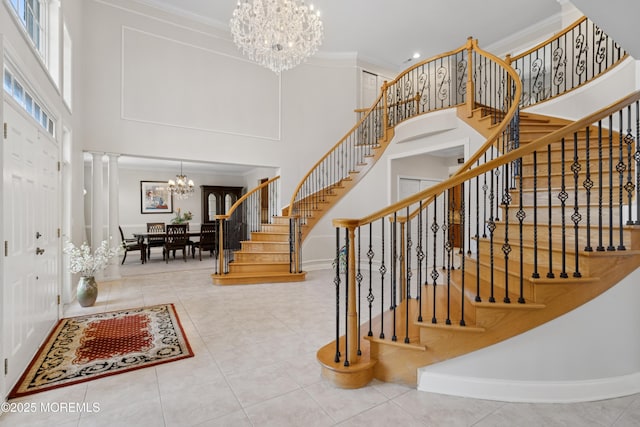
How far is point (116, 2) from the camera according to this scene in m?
5.45

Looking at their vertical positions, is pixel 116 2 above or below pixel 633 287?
above

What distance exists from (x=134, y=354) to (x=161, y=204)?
27.3ft

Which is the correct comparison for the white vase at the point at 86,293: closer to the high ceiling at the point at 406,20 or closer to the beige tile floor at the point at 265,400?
the beige tile floor at the point at 265,400

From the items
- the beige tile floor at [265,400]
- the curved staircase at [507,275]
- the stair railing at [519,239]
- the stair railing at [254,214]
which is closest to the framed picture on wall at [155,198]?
the stair railing at [254,214]

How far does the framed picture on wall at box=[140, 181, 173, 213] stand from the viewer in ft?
32.3

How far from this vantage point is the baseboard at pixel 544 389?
2.04 metres

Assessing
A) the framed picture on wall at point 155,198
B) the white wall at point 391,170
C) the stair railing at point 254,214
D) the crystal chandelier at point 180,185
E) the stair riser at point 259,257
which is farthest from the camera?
the framed picture on wall at point 155,198

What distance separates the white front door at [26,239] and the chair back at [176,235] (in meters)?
4.12

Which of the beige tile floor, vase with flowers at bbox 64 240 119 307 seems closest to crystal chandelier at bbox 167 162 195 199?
vase with flowers at bbox 64 240 119 307

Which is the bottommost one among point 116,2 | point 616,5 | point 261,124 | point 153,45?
point 616,5

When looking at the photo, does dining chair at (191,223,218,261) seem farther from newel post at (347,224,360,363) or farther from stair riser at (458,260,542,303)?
stair riser at (458,260,542,303)

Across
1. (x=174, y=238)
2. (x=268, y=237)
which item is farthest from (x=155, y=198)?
(x=268, y=237)

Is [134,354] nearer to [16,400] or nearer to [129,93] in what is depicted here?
[16,400]

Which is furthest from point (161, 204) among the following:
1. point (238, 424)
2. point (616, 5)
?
point (616, 5)
